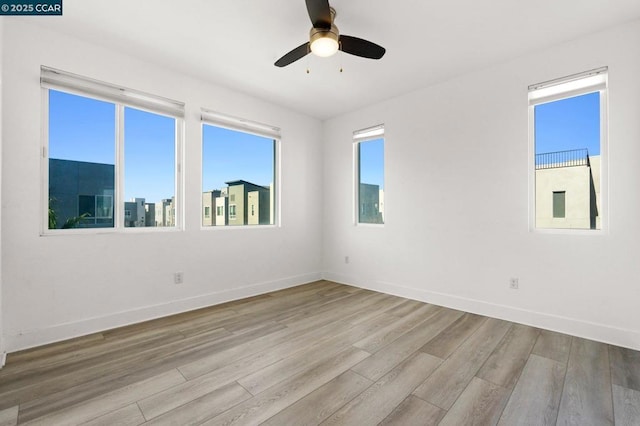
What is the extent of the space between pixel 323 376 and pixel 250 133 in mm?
3194

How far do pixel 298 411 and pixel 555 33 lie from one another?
11.9ft

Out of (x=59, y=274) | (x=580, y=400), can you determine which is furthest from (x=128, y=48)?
(x=580, y=400)

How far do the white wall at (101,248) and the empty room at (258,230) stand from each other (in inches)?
0.6

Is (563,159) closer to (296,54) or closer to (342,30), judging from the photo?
(342,30)

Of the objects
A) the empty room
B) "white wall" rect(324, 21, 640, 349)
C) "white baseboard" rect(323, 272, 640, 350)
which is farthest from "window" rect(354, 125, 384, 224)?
"white baseboard" rect(323, 272, 640, 350)

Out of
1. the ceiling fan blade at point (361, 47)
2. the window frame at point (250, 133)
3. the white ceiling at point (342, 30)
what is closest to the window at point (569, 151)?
the white ceiling at point (342, 30)

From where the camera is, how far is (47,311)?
247cm

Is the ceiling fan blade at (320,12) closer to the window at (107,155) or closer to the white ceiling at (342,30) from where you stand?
the white ceiling at (342,30)

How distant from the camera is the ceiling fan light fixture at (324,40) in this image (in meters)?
2.08

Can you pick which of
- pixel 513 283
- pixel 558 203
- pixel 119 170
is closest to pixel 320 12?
pixel 119 170

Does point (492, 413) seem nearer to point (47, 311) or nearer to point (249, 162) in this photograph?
point (47, 311)

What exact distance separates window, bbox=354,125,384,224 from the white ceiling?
3.43 ft

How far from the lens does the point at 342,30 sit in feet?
8.30

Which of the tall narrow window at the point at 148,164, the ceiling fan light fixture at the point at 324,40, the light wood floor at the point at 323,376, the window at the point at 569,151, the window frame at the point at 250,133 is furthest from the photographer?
the window frame at the point at 250,133
